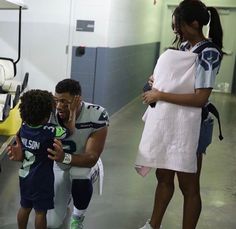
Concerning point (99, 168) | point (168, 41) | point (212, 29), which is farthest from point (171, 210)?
point (168, 41)

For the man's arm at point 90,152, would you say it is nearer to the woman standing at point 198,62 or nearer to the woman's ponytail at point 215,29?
the woman standing at point 198,62

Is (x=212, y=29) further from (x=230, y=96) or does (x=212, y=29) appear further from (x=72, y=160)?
(x=230, y=96)

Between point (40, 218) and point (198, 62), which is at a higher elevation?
point (198, 62)

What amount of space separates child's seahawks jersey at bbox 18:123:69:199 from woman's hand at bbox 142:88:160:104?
18.4 inches

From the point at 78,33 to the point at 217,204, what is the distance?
9.99 ft

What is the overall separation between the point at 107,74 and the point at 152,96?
326 cm

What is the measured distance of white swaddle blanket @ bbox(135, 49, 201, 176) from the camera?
6.70 ft

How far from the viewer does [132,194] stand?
321 cm

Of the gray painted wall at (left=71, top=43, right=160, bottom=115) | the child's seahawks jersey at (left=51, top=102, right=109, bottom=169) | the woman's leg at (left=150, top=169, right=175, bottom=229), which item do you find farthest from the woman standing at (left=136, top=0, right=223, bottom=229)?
the gray painted wall at (left=71, top=43, right=160, bottom=115)

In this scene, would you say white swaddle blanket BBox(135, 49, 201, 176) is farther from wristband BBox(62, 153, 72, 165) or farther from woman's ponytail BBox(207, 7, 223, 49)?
wristband BBox(62, 153, 72, 165)

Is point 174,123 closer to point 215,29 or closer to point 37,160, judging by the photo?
point 215,29

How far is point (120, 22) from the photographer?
564 cm

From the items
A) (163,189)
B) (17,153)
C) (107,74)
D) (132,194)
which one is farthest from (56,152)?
(107,74)

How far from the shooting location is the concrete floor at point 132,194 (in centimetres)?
273
